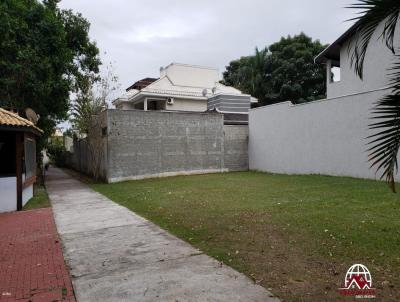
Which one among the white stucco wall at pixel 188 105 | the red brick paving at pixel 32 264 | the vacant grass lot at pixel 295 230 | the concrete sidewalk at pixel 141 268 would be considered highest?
the white stucco wall at pixel 188 105

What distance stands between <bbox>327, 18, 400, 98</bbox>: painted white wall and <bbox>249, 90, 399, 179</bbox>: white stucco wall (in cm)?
194

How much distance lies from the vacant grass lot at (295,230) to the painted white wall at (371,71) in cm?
616

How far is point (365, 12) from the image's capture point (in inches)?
145

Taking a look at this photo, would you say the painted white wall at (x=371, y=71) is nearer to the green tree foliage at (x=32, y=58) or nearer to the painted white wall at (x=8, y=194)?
the green tree foliage at (x=32, y=58)

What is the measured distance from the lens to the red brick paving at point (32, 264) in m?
4.28

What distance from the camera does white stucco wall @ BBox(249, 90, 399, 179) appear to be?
1410 centimetres

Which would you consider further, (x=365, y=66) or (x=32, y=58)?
(x=365, y=66)

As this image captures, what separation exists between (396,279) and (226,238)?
2.75 m

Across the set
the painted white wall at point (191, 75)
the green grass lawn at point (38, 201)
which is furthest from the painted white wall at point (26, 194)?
the painted white wall at point (191, 75)

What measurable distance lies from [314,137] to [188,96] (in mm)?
12732

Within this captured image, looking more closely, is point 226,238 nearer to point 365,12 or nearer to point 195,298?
point 195,298

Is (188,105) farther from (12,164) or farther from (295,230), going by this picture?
(295,230)

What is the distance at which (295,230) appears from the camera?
650 centimetres

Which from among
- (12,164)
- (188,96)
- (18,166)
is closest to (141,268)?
(18,166)
